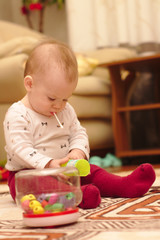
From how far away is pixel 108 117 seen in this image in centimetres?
267

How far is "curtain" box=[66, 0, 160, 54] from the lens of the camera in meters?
3.12

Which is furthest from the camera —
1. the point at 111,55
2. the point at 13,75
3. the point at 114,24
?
the point at 114,24

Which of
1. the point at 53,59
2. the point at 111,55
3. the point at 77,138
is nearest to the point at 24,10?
the point at 111,55

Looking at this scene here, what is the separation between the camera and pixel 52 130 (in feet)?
3.97

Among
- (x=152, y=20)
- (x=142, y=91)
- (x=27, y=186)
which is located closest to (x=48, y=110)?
(x=27, y=186)

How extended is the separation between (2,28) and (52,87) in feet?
6.66

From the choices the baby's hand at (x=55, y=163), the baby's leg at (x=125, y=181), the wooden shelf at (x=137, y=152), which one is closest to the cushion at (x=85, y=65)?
the wooden shelf at (x=137, y=152)

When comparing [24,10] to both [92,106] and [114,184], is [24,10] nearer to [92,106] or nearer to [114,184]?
[92,106]

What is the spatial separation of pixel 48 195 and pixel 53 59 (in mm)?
369

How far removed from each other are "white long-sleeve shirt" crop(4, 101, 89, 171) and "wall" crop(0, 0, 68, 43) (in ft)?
8.76

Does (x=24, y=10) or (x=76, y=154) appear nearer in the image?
(x=76, y=154)

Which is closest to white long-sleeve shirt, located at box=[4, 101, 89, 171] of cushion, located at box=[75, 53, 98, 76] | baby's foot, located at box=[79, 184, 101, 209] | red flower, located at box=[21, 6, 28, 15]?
baby's foot, located at box=[79, 184, 101, 209]

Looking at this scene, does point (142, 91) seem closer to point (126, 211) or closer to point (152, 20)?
point (152, 20)

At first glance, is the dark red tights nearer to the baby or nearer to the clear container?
the baby
